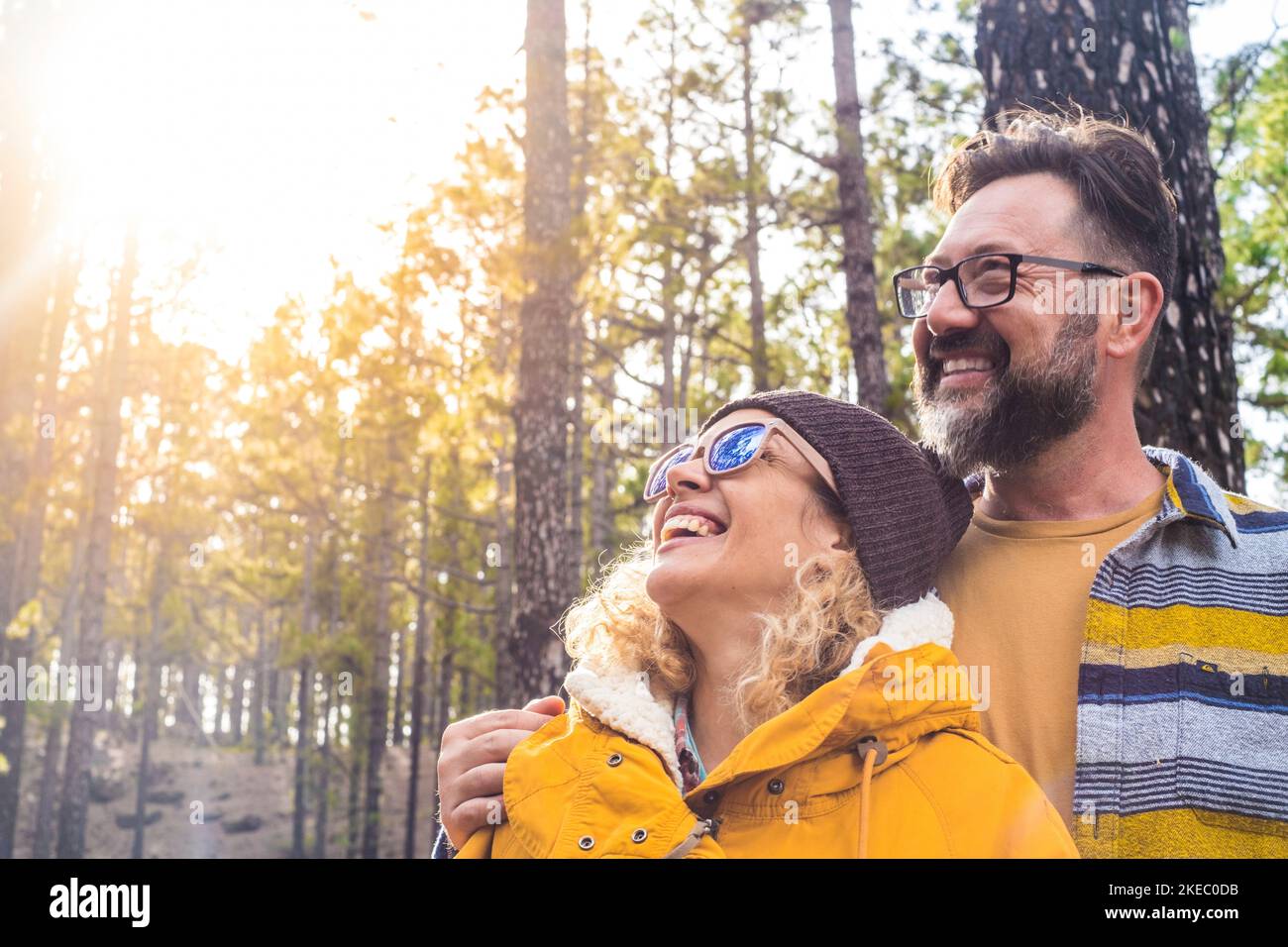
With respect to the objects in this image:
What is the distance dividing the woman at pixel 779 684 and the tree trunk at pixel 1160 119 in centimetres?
148

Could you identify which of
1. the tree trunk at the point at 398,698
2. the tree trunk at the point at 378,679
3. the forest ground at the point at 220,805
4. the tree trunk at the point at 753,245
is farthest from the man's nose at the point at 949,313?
the tree trunk at the point at 398,698

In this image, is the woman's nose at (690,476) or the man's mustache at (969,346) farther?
the man's mustache at (969,346)

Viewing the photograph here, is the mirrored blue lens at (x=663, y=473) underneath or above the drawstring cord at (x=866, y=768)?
above

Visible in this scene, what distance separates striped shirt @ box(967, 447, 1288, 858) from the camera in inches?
84.8

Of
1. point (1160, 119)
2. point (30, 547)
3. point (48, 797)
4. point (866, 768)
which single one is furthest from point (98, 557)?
point (866, 768)

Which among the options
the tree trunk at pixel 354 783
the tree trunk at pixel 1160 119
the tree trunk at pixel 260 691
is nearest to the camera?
the tree trunk at pixel 1160 119

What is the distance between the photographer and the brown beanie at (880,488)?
2389 mm

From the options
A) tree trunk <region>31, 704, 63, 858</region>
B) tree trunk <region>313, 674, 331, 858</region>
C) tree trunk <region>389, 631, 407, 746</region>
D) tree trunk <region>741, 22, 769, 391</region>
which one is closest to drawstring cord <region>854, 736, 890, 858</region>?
tree trunk <region>741, 22, 769, 391</region>

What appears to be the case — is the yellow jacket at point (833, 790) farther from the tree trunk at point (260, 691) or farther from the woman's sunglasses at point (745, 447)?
the tree trunk at point (260, 691)

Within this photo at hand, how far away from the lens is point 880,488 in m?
2.45
